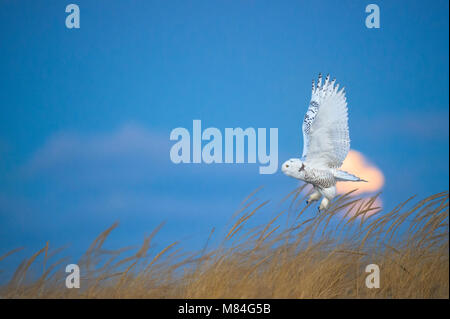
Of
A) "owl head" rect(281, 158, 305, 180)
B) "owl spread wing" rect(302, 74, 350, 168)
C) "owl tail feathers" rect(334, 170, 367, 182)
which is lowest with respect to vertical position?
"owl tail feathers" rect(334, 170, 367, 182)

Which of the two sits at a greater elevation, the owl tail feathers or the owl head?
the owl head

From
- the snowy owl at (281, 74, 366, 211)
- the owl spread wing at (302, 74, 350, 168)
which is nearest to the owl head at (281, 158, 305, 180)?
the snowy owl at (281, 74, 366, 211)

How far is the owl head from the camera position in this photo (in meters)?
3.11

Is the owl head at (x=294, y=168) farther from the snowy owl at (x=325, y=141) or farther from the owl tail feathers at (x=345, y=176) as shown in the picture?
the owl tail feathers at (x=345, y=176)

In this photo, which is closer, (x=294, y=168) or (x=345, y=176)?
(x=294, y=168)

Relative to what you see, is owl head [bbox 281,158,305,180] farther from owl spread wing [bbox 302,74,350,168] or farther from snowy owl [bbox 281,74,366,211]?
owl spread wing [bbox 302,74,350,168]

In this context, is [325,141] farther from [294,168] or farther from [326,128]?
[294,168]

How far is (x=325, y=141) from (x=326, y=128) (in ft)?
0.31

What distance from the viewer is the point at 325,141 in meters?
3.20

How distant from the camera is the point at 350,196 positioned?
11.1 ft

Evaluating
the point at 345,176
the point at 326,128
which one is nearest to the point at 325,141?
the point at 326,128

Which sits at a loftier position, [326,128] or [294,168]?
[326,128]
